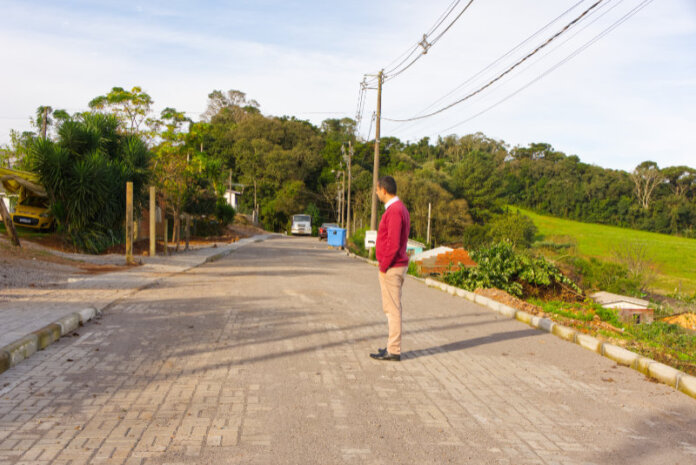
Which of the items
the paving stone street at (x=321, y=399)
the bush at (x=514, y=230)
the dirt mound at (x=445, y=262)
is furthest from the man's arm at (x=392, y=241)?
the bush at (x=514, y=230)

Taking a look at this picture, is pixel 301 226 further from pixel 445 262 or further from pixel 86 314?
pixel 86 314

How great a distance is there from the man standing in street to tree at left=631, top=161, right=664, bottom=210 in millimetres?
83958

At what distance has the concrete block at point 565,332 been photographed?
8.26 metres

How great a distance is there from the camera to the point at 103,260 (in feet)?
59.6

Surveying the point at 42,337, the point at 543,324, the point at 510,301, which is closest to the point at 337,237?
the point at 510,301

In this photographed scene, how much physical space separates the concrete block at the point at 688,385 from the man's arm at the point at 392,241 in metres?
3.24

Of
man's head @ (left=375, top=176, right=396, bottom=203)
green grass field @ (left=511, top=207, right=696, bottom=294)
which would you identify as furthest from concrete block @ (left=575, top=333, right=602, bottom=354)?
green grass field @ (left=511, top=207, right=696, bottom=294)

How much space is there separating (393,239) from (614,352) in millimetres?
3267

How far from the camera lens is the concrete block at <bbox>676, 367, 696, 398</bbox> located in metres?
5.70

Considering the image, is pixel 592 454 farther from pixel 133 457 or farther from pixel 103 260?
pixel 103 260

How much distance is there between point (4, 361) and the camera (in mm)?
5625

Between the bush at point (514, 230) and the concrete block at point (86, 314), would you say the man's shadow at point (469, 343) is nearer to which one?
the concrete block at point (86, 314)

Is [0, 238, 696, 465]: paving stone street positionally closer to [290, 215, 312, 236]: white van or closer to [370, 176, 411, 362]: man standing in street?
[370, 176, 411, 362]: man standing in street

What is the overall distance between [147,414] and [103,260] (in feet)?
49.3
